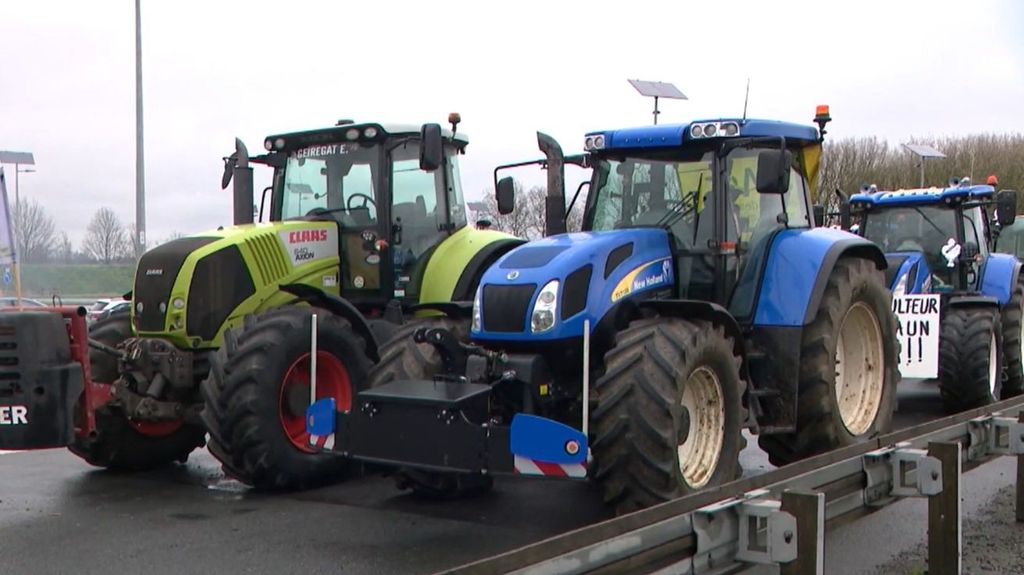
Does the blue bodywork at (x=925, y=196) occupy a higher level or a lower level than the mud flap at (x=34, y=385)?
higher

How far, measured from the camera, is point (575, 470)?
5465 mm

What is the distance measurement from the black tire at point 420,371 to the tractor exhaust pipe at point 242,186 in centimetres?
291

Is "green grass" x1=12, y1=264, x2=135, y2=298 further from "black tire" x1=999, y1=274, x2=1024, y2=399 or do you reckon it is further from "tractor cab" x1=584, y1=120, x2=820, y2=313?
"tractor cab" x1=584, y1=120, x2=820, y2=313

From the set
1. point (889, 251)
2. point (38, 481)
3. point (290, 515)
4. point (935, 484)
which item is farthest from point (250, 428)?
point (889, 251)

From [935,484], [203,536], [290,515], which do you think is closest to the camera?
[935,484]

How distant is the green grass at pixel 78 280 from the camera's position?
29656 millimetres

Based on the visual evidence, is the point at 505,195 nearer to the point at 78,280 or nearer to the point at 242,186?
the point at 242,186

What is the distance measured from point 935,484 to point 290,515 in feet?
13.0

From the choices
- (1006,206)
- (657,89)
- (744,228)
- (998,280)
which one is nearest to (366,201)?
(744,228)

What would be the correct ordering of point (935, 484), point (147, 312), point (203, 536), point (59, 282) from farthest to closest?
point (59, 282) → point (147, 312) → point (203, 536) → point (935, 484)

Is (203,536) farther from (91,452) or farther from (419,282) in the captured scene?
(419,282)

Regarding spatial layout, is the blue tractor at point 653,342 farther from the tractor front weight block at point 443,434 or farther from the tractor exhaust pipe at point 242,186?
the tractor exhaust pipe at point 242,186

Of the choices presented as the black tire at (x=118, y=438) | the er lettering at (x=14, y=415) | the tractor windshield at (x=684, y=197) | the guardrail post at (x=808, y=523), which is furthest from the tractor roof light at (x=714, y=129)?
the black tire at (x=118, y=438)

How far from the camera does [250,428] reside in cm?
707
